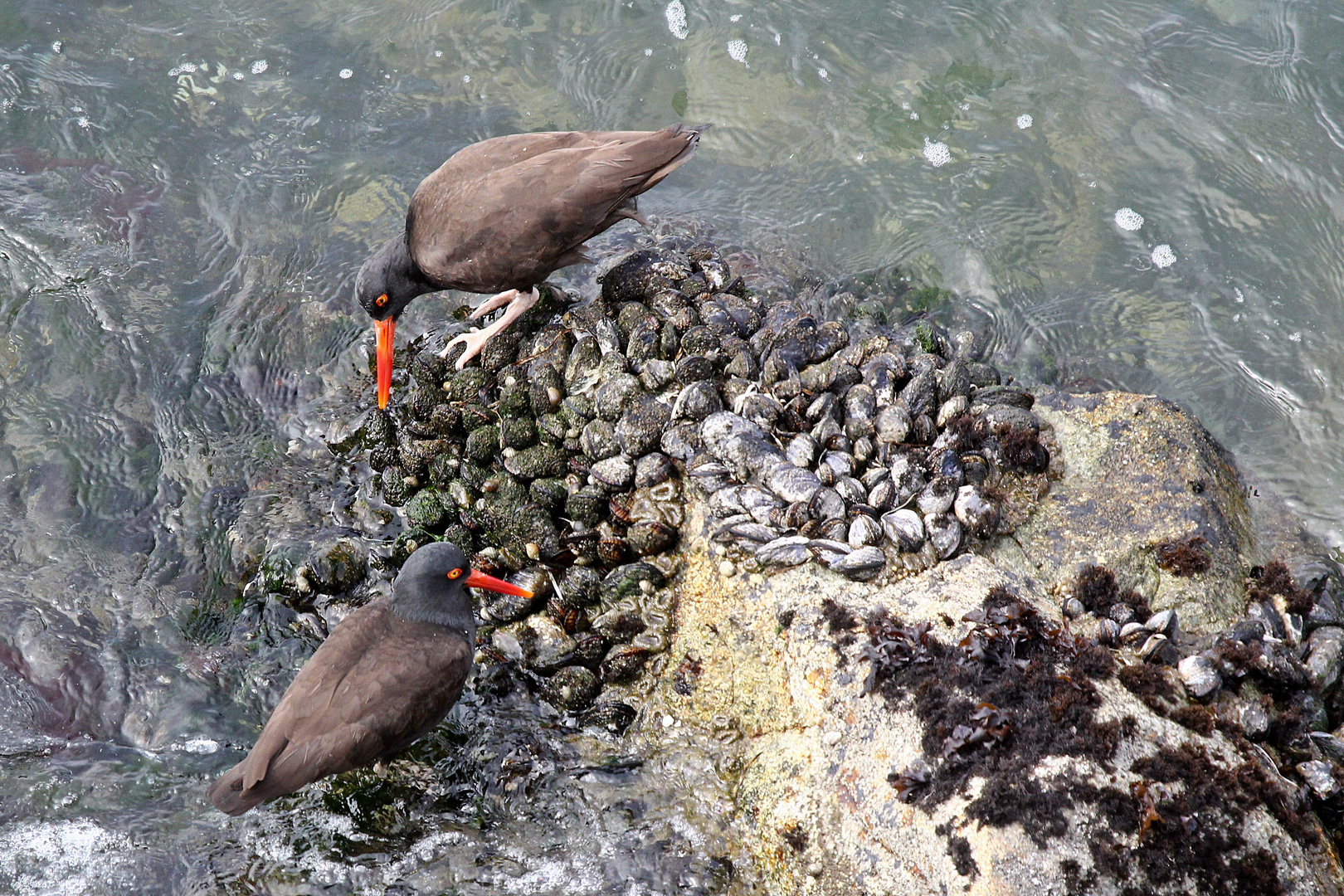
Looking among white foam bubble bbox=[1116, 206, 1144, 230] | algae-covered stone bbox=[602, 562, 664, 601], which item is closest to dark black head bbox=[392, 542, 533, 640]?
algae-covered stone bbox=[602, 562, 664, 601]

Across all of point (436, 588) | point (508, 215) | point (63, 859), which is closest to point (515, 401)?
point (508, 215)

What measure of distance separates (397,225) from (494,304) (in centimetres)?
134

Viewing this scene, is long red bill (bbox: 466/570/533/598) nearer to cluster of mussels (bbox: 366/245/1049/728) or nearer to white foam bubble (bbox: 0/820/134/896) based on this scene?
cluster of mussels (bbox: 366/245/1049/728)

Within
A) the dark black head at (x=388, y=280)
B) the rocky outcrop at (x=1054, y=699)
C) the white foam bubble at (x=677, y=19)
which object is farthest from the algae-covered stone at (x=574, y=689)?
the white foam bubble at (x=677, y=19)

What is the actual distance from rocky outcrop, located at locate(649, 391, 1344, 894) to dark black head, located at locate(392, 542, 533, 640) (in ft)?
3.48

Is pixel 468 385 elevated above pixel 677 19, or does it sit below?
below

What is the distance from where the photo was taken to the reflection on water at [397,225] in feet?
13.2

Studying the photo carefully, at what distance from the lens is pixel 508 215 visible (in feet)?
16.8

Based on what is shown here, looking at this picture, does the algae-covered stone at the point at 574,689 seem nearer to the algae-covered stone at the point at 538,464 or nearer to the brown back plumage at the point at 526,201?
the algae-covered stone at the point at 538,464

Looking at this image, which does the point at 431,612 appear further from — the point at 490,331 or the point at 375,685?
the point at 490,331

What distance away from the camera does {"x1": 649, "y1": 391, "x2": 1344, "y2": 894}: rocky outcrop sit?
300 cm

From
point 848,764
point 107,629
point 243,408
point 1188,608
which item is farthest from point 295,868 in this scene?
point 1188,608

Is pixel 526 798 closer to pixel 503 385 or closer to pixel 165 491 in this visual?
pixel 503 385

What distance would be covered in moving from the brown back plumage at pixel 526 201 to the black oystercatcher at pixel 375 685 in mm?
1859
